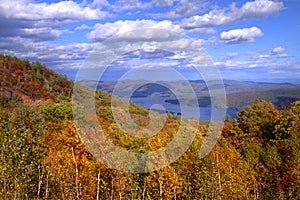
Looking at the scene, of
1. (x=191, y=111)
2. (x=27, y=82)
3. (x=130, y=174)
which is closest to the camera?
(x=130, y=174)

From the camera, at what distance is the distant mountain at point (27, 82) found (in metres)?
112

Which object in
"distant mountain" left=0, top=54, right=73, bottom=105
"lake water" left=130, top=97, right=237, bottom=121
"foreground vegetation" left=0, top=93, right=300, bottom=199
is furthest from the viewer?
"distant mountain" left=0, top=54, right=73, bottom=105

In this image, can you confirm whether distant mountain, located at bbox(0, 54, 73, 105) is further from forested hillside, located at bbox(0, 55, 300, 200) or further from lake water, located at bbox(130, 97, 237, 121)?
forested hillside, located at bbox(0, 55, 300, 200)

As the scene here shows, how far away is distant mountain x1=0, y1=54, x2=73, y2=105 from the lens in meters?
112

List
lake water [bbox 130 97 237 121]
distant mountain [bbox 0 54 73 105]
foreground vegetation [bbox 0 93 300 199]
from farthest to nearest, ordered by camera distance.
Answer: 1. distant mountain [bbox 0 54 73 105]
2. lake water [bbox 130 97 237 121]
3. foreground vegetation [bbox 0 93 300 199]

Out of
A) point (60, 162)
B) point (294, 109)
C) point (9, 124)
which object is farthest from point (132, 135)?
point (294, 109)

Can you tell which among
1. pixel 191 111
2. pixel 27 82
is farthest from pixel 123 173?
pixel 27 82

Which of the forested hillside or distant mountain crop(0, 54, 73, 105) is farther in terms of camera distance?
distant mountain crop(0, 54, 73, 105)

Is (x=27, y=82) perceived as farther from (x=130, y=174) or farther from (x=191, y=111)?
(x=130, y=174)

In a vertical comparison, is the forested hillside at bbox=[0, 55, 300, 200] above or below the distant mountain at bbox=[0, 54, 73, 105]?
below

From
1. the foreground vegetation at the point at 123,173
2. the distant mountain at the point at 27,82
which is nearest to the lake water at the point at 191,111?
the foreground vegetation at the point at 123,173

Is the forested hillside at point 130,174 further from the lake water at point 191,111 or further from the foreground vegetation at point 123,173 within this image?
the lake water at point 191,111

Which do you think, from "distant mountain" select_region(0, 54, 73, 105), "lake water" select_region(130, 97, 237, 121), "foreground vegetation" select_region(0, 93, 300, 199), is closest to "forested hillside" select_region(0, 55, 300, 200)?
"foreground vegetation" select_region(0, 93, 300, 199)

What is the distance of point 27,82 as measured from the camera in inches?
4958
